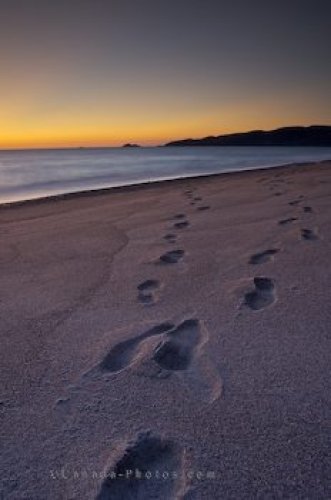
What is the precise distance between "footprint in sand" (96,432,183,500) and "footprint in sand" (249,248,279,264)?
2166 millimetres

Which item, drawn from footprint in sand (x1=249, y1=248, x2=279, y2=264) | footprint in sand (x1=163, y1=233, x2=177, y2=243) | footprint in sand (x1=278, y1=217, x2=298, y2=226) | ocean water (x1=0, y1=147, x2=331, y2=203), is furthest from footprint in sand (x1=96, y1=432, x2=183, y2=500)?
ocean water (x1=0, y1=147, x2=331, y2=203)

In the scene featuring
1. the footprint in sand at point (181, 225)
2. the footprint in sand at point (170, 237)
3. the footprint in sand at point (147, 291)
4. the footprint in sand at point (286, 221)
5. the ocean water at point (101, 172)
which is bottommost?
the ocean water at point (101, 172)

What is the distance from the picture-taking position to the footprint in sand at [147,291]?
299cm

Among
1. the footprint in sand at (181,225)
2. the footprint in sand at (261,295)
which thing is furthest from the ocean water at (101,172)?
the footprint in sand at (261,295)

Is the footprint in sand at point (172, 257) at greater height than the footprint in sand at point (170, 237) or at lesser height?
greater

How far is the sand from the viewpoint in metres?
1.53

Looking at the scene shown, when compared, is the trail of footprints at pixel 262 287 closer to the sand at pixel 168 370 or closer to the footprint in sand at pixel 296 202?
the sand at pixel 168 370

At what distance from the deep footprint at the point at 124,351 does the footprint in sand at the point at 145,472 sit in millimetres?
531

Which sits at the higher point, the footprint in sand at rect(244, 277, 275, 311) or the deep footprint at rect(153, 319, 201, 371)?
the deep footprint at rect(153, 319, 201, 371)

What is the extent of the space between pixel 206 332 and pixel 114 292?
0.85 metres

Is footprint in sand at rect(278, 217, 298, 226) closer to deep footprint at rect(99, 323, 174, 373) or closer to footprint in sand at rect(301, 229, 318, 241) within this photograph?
footprint in sand at rect(301, 229, 318, 241)

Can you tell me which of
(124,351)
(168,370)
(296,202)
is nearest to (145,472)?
(168,370)

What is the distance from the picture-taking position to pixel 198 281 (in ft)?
10.8

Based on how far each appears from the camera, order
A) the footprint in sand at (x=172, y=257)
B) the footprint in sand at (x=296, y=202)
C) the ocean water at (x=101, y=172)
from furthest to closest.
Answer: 1. the ocean water at (x=101, y=172)
2. the footprint in sand at (x=296, y=202)
3. the footprint in sand at (x=172, y=257)
